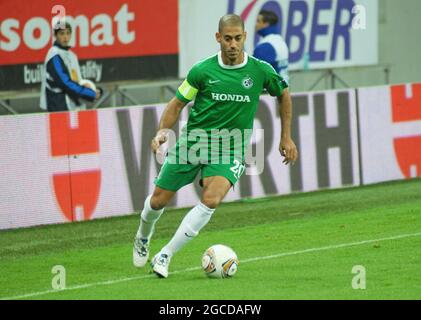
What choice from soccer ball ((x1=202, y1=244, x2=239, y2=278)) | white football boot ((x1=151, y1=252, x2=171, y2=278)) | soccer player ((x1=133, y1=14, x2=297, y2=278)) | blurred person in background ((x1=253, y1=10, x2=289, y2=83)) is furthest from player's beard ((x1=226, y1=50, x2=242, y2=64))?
blurred person in background ((x1=253, y1=10, x2=289, y2=83))

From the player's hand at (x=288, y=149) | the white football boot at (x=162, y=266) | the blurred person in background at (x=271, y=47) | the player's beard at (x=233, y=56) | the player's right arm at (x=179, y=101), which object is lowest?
the white football boot at (x=162, y=266)

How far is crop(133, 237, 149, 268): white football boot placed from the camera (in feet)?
39.2

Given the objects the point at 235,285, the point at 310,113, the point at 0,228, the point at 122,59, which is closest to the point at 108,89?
the point at 122,59

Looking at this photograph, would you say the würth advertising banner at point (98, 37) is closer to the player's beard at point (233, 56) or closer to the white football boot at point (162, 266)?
the player's beard at point (233, 56)

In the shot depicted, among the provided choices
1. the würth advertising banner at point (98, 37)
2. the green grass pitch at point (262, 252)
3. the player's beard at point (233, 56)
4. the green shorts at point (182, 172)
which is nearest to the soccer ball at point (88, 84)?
the würth advertising banner at point (98, 37)

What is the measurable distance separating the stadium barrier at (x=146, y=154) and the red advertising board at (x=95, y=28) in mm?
2232

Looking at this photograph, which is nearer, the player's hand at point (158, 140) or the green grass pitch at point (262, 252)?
the green grass pitch at point (262, 252)

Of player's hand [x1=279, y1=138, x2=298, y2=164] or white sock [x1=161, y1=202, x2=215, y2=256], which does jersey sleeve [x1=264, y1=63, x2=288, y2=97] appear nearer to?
player's hand [x1=279, y1=138, x2=298, y2=164]

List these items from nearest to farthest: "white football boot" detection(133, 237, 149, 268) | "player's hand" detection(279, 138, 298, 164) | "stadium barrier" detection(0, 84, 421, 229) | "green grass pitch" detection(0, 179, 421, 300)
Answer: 1. "green grass pitch" detection(0, 179, 421, 300)
2. "player's hand" detection(279, 138, 298, 164)
3. "white football boot" detection(133, 237, 149, 268)
4. "stadium barrier" detection(0, 84, 421, 229)

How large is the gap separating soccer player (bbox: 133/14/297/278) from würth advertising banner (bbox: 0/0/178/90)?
6698 mm

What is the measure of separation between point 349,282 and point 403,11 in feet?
48.0

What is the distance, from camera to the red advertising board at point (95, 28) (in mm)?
17812

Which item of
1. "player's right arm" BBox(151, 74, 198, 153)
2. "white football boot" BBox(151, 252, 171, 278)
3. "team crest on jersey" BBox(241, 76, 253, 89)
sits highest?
"team crest on jersey" BBox(241, 76, 253, 89)
